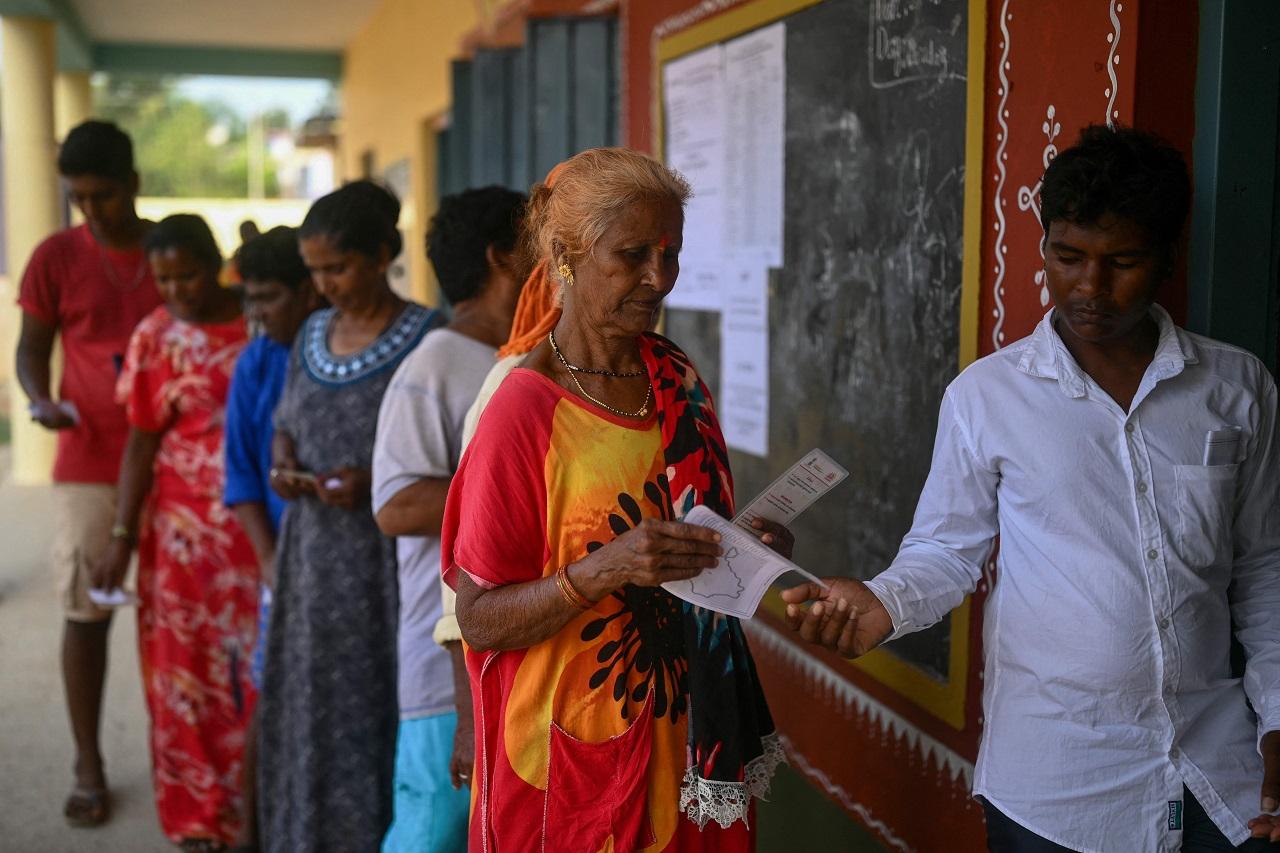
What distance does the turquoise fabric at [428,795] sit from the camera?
2715mm

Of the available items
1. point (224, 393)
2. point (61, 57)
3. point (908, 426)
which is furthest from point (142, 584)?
point (61, 57)

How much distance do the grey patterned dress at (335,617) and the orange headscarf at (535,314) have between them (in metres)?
0.79

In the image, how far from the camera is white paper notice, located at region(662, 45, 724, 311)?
3.85m

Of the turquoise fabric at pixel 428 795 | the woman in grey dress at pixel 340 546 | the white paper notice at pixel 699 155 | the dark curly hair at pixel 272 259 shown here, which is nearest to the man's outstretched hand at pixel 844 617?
the turquoise fabric at pixel 428 795

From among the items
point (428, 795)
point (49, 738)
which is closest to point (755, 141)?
point (428, 795)

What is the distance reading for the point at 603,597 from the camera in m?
1.89

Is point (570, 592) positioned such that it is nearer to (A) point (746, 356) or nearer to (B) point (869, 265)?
(B) point (869, 265)

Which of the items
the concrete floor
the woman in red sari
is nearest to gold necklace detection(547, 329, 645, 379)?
the woman in red sari

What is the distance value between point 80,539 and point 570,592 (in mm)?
3202

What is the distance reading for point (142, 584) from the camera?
425 cm

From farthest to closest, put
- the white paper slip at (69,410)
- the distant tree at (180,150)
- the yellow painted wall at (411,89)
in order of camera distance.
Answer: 1. the distant tree at (180,150)
2. the yellow painted wall at (411,89)
3. the white paper slip at (69,410)

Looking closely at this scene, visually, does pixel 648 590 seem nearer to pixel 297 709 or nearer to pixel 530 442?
pixel 530 442

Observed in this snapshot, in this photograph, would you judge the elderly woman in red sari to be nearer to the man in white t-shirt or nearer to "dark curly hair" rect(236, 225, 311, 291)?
the man in white t-shirt

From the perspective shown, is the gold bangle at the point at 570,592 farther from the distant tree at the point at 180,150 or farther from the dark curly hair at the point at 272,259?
the distant tree at the point at 180,150
